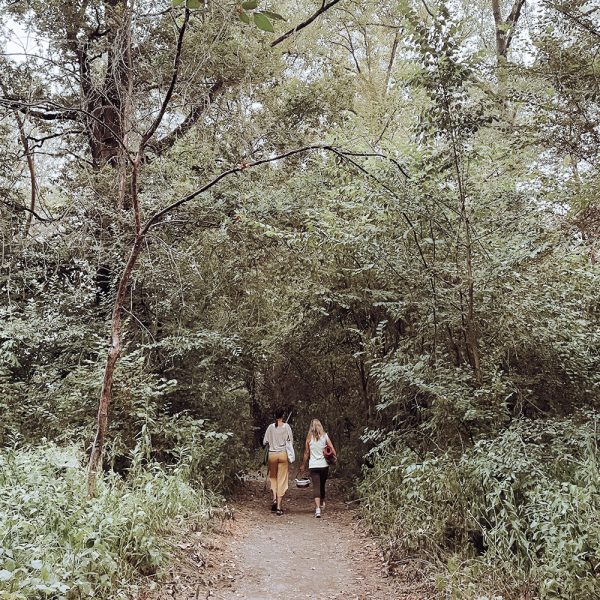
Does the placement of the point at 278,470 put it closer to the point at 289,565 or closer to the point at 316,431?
the point at 316,431

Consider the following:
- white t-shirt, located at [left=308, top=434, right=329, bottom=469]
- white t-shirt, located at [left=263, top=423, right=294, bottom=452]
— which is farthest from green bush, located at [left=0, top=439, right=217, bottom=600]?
white t-shirt, located at [left=308, top=434, right=329, bottom=469]

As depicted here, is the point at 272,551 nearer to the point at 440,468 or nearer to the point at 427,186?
the point at 440,468

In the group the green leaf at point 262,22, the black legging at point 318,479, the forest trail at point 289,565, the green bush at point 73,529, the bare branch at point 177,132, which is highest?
the bare branch at point 177,132

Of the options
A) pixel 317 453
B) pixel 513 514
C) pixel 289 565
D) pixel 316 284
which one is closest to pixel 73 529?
pixel 289 565

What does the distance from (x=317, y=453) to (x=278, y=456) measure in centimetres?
68

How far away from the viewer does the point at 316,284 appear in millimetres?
9797

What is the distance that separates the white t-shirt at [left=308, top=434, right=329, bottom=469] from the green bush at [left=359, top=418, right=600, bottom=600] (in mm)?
2591

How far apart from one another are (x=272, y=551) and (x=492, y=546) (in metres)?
3.05

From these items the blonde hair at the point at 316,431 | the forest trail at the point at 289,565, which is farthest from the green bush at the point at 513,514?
the blonde hair at the point at 316,431

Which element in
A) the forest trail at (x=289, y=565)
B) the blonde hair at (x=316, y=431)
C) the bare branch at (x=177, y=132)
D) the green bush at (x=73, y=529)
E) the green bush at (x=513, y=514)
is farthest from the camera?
the bare branch at (x=177, y=132)

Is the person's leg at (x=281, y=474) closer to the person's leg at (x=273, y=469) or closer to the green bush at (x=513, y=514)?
the person's leg at (x=273, y=469)

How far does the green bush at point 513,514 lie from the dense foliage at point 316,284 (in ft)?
0.10

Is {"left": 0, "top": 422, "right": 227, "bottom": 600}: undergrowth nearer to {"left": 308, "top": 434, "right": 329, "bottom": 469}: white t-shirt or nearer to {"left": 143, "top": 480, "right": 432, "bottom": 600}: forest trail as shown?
{"left": 143, "top": 480, "right": 432, "bottom": 600}: forest trail

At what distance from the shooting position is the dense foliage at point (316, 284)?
478 cm
